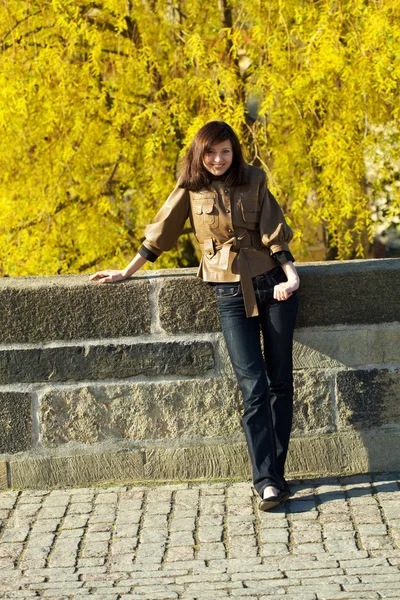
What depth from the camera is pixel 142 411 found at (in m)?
5.08

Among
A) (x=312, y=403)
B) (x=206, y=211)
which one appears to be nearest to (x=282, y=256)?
(x=206, y=211)

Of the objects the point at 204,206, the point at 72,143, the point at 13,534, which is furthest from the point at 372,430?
the point at 72,143

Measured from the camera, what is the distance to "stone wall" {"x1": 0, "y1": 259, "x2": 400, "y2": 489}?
5023mm

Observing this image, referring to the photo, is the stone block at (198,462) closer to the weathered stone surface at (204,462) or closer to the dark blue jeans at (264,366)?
the weathered stone surface at (204,462)

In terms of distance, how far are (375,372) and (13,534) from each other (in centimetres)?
177

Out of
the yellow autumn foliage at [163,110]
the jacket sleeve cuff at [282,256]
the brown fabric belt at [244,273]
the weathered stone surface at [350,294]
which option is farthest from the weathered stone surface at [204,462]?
the yellow autumn foliage at [163,110]

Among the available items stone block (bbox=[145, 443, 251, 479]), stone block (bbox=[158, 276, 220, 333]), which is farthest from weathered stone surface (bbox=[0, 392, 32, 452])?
stone block (bbox=[158, 276, 220, 333])

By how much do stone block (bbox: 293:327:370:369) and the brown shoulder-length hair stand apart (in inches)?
31.2

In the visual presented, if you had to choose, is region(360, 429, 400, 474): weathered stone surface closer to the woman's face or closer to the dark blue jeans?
the dark blue jeans

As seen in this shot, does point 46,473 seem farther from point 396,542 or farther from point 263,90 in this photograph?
point 263,90

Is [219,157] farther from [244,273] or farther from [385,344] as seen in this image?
[385,344]

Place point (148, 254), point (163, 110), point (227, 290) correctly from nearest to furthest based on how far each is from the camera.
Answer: point (227, 290) → point (148, 254) → point (163, 110)

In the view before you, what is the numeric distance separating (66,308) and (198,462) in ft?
3.06

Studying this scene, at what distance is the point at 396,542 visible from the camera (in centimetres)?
428
